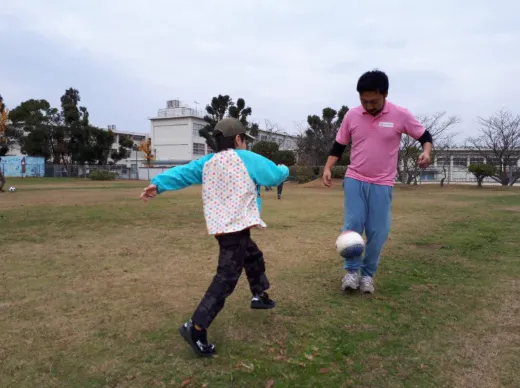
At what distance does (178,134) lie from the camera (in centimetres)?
6719

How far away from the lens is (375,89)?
3.55 meters

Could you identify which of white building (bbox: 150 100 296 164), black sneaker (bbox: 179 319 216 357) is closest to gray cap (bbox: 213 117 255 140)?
black sneaker (bbox: 179 319 216 357)

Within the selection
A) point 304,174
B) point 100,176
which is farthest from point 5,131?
point 304,174

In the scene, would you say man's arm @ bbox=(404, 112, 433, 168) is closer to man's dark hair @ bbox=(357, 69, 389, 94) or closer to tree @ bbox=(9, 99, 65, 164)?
man's dark hair @ bbox=(357, 69, 389, 94)

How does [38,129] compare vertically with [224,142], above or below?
above

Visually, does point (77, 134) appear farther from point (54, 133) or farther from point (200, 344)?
point (200, 344)

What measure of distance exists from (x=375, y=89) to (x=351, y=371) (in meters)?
2.29

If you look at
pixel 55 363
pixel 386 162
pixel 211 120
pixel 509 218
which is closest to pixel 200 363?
pixel 55 363

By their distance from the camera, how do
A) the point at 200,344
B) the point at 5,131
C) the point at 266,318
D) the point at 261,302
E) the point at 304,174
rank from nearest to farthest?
1. the point at 200,344
2. the point at 266,318
3. the point at 261,302
4. the point at 304,174
5. the point at 5,131

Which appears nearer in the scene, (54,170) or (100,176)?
(100,176)

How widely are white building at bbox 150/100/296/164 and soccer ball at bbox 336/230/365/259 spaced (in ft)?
199

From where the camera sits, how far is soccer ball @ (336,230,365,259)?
12.1 feet

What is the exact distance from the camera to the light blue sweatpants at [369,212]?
148 inches

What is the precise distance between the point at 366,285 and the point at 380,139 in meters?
1.36
